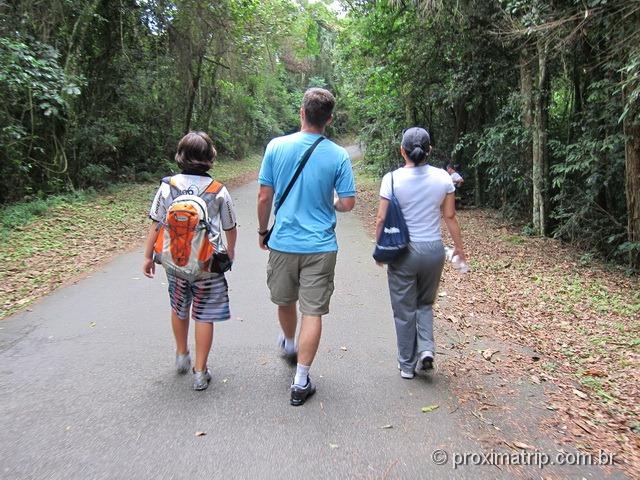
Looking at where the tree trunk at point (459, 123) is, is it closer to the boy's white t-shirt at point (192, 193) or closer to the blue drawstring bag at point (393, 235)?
the blue drawstring bag at point (393, 235)

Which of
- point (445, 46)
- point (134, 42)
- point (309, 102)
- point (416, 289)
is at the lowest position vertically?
point (416, 289)

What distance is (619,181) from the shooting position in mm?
8664

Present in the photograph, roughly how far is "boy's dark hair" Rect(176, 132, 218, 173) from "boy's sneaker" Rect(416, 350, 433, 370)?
2137 millimetres

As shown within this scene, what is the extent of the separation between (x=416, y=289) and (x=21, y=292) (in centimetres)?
511

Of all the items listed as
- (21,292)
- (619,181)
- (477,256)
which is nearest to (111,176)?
(21,292)

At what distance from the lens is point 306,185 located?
332cm

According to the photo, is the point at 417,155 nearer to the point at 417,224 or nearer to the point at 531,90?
the point at 417,224

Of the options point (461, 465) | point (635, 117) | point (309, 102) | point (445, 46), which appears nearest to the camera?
point (461, 465)

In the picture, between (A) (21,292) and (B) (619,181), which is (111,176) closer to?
(A) (21,292)

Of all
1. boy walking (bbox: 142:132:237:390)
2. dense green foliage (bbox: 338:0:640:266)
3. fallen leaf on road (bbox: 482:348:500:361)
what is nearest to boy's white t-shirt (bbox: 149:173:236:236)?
boy walking (bbox: 142:132:237:390)

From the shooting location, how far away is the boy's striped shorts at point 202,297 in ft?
11.5

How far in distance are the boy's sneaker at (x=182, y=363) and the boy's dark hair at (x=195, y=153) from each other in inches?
56.7

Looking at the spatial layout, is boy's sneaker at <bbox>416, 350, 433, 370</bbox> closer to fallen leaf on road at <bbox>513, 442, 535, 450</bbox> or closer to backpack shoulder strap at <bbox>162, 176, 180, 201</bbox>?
fallen leaf on road at <bbox>513, 442, 535, 450</bbox>

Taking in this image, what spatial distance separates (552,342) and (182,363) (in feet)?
12.1
